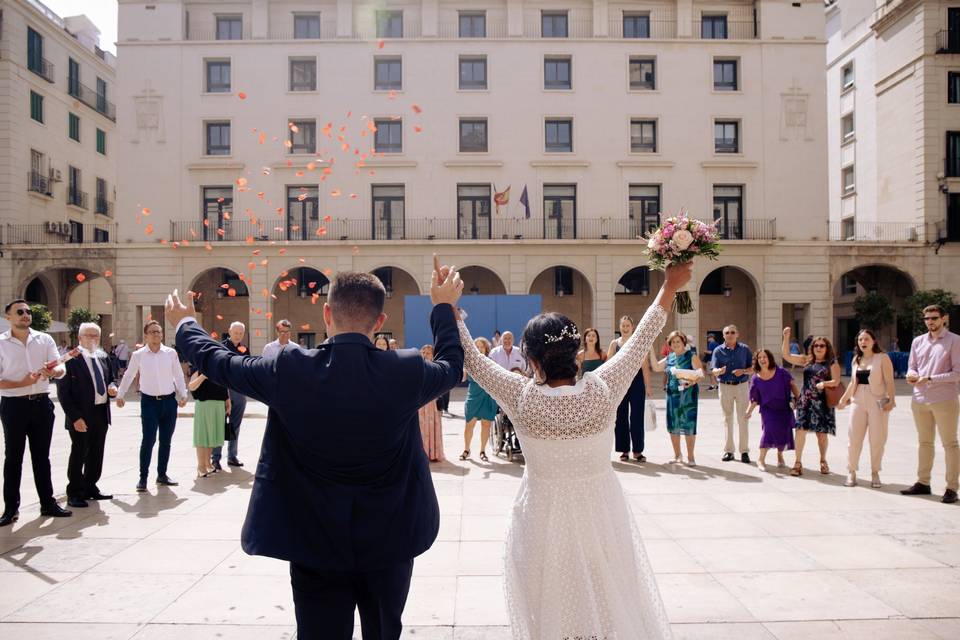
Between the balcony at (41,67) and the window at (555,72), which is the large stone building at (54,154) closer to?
the balcony at (41,67)

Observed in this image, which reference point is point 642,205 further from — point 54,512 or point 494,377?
point 494,377

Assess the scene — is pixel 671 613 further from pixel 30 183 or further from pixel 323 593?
pixel 30 183

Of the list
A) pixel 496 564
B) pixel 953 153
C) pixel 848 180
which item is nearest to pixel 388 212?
pixel 953 153

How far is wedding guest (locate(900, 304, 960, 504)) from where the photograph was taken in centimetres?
739

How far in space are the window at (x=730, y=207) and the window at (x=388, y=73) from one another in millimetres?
14813

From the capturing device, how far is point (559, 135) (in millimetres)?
30906

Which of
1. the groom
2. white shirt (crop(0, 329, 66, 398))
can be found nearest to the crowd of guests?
white shirt (crop(0, 329, 66, 398))

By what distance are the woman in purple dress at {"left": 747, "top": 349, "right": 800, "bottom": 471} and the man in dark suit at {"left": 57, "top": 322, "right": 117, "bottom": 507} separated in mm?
8052

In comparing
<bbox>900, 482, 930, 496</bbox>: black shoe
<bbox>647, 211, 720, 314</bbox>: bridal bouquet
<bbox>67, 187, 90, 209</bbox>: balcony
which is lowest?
<bbox>900, 482, 930, 496</bbox>: black shoe

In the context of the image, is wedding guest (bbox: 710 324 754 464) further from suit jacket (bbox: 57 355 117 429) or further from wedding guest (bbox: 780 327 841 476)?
suit jacket (bbox: 57 355 117 429)

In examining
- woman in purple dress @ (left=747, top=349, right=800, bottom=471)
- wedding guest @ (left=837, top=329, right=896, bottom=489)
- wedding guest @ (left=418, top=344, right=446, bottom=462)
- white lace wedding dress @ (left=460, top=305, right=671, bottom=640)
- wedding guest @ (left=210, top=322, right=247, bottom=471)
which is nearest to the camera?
white lace wedding dress @ (left=460, top=305, right=671, bottom=640)

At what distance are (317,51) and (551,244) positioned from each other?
13166mm

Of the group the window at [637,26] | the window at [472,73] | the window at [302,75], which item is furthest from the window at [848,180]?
the window at [302,75]

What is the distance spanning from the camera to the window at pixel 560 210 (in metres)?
30.5
